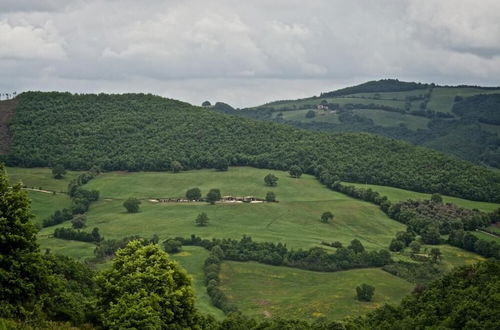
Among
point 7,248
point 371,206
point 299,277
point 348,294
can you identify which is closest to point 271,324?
point 7,248

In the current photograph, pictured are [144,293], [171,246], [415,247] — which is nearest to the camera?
[144,293]

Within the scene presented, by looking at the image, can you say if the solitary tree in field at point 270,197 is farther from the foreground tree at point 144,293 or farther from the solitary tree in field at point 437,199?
the foreground tree at point 144,293

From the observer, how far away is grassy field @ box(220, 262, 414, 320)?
389 feet

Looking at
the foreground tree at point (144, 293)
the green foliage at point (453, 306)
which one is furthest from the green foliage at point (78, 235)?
the foreground tree at point (144, 293)

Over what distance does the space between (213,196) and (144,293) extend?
128786 millimetres

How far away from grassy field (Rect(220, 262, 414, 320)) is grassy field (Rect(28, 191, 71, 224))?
6335cm

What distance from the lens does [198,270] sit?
456ft

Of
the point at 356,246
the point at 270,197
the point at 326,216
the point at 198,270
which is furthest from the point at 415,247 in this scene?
the point at 198,270

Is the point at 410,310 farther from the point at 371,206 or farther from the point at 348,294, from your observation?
the point at 371,206

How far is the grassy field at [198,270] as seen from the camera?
11925cm

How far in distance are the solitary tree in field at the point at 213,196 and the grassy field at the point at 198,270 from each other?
38003mm

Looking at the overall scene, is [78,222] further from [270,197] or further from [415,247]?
[415,247]

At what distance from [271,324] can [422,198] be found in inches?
5183

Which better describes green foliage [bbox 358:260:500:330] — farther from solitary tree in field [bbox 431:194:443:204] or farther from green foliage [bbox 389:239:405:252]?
solitary tree in field [bbox 431:194:443:204]
